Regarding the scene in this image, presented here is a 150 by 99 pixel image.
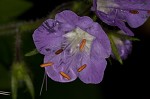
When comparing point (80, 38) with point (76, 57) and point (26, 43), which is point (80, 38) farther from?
point (26, 43)

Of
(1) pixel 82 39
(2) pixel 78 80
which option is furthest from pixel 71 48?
(2) pixel 78 80

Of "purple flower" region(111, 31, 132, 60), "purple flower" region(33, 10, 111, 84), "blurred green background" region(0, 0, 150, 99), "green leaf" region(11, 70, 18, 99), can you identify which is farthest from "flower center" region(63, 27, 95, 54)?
"blurred green background" region(0, 0, 150, 99)

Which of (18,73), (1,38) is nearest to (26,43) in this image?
(1,38)

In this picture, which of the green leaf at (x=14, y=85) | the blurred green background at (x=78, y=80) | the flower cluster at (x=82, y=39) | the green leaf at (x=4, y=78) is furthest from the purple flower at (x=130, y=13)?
the green leaf at (x=4, y=78)

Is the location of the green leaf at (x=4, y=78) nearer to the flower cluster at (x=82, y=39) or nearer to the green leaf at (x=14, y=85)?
the green leaf at (x=14, y=85)

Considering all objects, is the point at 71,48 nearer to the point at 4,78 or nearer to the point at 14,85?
the point at 14,85

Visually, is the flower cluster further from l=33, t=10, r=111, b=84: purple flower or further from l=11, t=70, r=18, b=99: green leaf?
l=11, t=70, r=18, b=99: green leaf
